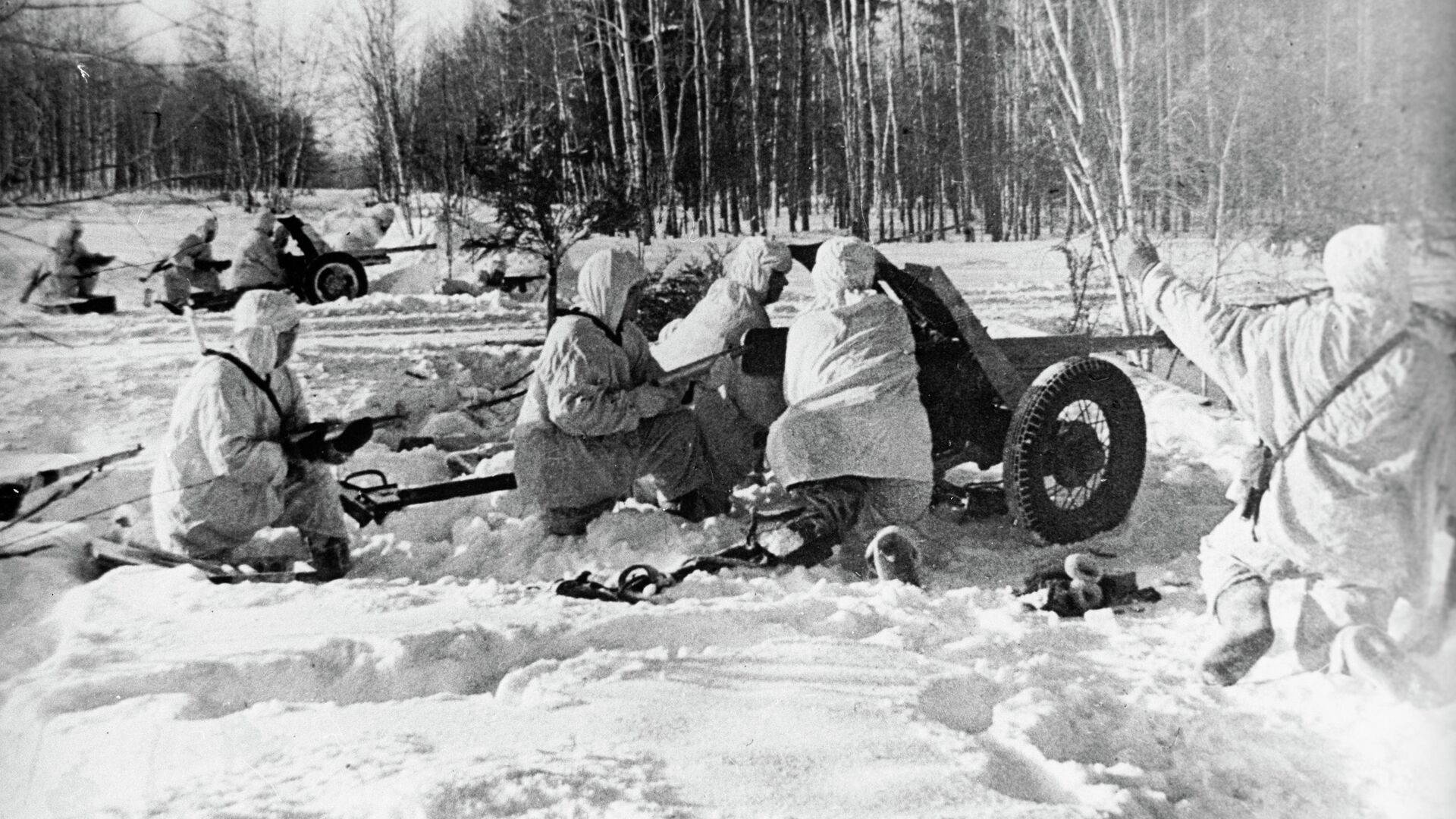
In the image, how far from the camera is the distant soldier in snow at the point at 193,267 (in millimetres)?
2055

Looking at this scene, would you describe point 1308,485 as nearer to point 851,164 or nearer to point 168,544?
point 851,164

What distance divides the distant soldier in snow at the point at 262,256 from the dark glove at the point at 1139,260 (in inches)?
68.9

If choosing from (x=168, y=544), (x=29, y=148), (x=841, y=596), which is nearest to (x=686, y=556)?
(x=841, y=596)

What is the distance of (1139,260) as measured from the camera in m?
1.92

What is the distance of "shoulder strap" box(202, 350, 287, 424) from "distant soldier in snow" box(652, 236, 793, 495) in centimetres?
111

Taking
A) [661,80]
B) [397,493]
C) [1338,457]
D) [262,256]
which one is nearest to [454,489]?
[397,493]

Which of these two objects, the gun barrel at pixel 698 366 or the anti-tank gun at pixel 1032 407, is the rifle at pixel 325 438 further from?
the anti-tank gun at pixel 1032 407

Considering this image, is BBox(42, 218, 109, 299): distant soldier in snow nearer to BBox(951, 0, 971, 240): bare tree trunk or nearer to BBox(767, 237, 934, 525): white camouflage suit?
BBox(767, 237, 934, 525): white camouflage suit

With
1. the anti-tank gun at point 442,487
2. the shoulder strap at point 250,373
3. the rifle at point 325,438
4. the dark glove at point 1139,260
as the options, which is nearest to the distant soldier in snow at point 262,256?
the shoulder strap at point 250,373

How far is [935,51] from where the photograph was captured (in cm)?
247

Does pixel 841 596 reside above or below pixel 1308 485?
below

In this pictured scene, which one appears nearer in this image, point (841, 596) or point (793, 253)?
point (841, 596)

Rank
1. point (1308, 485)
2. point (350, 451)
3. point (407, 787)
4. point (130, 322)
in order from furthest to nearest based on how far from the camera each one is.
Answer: point (350, 451) → point (130, 322) → point (1308, 485) → point (407, 787)

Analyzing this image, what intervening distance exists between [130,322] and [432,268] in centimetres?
64
